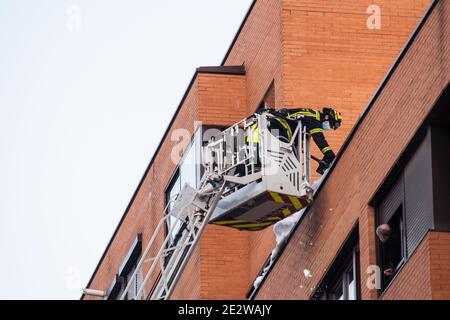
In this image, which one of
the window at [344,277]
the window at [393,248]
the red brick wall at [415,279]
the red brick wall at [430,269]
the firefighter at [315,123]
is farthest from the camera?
the firefighter at [315,123]

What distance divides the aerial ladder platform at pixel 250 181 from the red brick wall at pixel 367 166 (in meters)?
0.71

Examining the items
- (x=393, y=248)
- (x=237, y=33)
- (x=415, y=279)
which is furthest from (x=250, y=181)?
(x=237, y=33)

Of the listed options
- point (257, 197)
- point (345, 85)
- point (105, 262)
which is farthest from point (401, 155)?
point (105, 262)

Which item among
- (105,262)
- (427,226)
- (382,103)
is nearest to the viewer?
(427,226)

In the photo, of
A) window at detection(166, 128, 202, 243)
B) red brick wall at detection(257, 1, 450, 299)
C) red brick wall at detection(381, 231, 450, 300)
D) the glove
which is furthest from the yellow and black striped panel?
red brick wall at detection(381, 231, 450, 300)

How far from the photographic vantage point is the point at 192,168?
118ft

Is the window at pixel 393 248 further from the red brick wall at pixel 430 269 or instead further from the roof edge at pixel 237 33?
the roof edge at pixel 237 33

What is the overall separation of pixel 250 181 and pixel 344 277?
2925mm

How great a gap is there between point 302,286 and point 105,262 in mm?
17952

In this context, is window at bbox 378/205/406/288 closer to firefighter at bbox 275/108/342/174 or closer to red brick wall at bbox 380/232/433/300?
red brick wall at bbox 380/232/433/300

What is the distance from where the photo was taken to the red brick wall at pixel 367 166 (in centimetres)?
2386

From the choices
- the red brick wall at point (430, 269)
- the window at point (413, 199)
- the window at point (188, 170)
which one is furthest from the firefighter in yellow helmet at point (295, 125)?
the red brick wall at point (430, 269)
